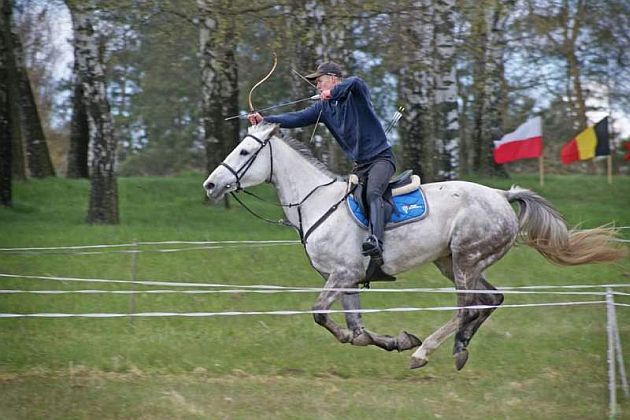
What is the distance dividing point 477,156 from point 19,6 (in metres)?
12.6

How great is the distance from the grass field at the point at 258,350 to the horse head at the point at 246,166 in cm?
170

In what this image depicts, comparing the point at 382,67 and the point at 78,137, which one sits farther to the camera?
the point at 78,137

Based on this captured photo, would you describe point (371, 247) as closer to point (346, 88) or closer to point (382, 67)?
point (346, 88)

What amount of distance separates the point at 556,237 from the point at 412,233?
4.63 feet

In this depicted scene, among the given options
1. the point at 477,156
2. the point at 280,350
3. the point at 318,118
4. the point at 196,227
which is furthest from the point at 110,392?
the point at 477,156

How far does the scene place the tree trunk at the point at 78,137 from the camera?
23.2m

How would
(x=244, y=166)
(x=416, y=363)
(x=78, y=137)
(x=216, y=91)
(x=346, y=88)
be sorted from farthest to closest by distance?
(x=78, y=137), (x=216, y=91), (x=244, y=166), (x=416, y=363), (x=346, y=88)

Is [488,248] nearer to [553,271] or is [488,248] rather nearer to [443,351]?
[443,351]

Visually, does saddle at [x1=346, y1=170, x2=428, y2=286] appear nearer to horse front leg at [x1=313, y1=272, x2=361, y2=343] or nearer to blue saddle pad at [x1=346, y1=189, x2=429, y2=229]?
blue saddle pad at [x1=346, y1=189, x2=429, y2=229]

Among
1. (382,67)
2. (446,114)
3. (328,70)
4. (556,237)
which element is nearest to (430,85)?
(446,114)

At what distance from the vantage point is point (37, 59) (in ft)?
111

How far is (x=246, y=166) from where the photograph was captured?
8.62m

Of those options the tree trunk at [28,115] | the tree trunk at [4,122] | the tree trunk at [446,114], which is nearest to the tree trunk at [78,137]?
the tree trunk at [28,115]

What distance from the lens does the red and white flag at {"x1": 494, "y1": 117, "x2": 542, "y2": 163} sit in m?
22.1
